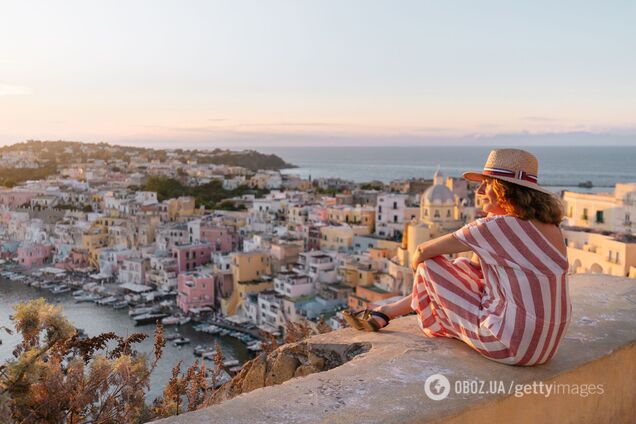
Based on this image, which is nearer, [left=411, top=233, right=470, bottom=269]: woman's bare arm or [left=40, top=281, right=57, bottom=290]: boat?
[left=411, top=233, right=470, bottom=269]: woman's bare arm

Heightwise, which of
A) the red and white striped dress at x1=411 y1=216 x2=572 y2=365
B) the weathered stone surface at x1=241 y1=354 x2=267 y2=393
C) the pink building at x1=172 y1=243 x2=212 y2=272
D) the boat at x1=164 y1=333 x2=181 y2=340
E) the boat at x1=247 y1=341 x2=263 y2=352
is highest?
the red and white striped dress at x1=411 y1=216 x2=572 y2=365

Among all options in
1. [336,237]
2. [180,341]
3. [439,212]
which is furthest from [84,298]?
[439,212]

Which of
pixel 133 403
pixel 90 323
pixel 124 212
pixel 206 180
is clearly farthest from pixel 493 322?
pixel 206 180

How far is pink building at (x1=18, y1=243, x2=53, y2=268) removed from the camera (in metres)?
30.1

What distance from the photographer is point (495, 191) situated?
6.63 ft

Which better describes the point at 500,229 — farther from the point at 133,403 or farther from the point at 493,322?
the point at 133,403

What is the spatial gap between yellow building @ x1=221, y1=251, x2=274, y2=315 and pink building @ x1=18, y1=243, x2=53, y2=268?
13.1 metres

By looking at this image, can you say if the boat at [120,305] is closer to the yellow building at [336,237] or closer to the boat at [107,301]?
the boat at [107,301]

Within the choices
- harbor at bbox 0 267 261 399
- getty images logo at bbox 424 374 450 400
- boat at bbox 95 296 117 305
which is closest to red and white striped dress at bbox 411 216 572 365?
getty images logo at bbox 424 374 450 400

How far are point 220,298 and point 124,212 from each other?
14405 mm

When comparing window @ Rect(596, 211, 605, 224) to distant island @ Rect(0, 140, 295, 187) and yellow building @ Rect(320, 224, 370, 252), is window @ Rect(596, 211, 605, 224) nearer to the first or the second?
yellow building @ Rect(320, 224, 370, 252)

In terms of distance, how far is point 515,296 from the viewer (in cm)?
194

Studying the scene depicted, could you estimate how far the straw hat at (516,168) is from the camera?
198 cm

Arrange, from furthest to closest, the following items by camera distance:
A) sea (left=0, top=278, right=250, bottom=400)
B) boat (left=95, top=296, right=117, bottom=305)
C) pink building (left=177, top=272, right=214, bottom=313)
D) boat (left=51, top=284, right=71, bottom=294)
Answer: boat (left=51, top=284, right=71, bottom=294)
boat (left=95, top=296, right=117, bottom=305)
pink building (left=177, top=272, right=214, bottom=313)
sea (left=0, top=278, right=250, bottom=400)
